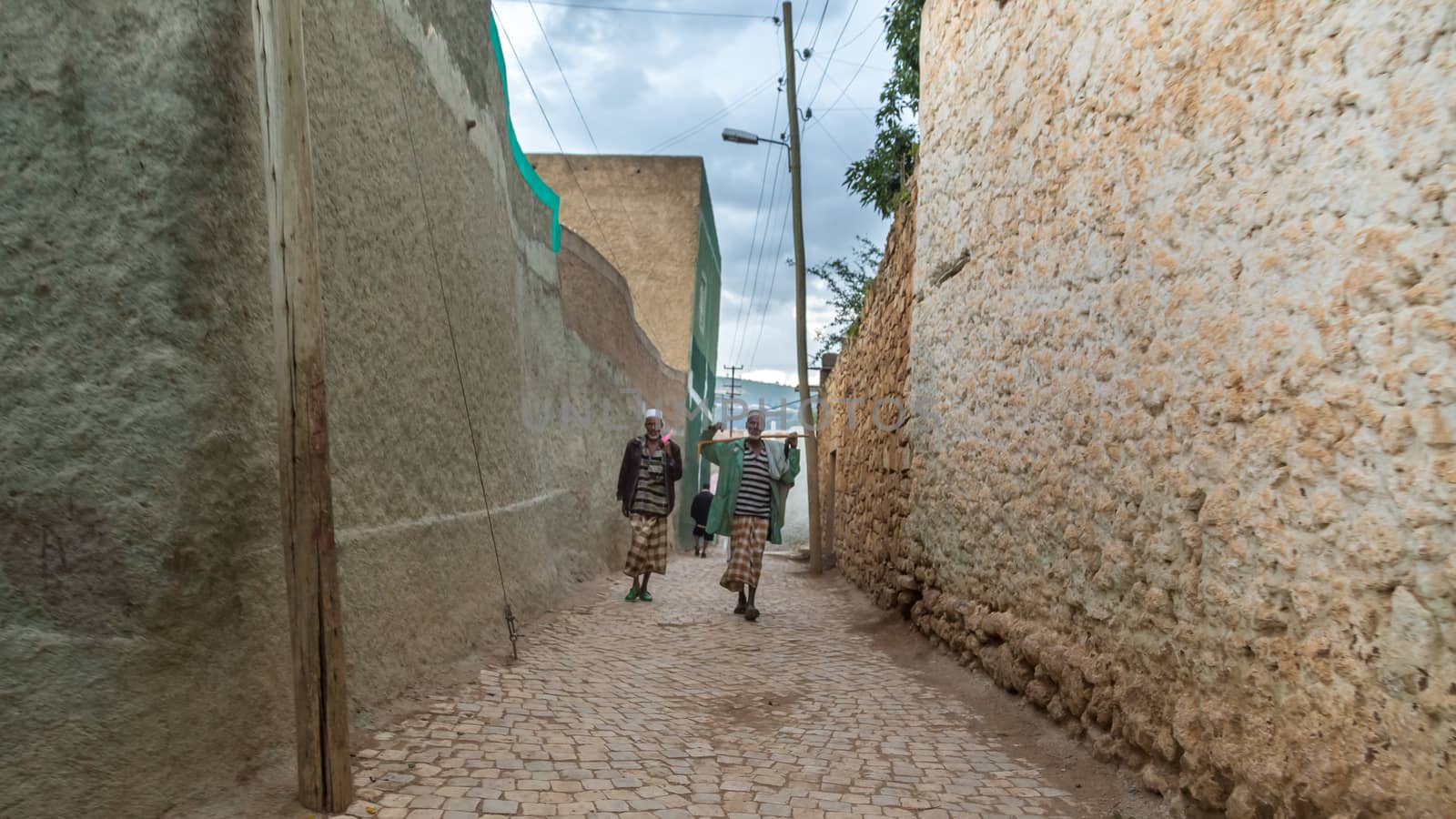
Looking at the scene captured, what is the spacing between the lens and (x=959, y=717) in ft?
14.7

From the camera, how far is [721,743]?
12.9 feet

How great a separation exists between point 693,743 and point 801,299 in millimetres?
8560

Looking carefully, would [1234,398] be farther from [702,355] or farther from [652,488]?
[702,355]

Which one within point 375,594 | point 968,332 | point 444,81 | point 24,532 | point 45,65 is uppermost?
point 444,81

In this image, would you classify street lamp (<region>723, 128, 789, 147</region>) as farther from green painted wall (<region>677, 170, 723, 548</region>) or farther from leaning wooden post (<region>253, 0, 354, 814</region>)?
leaning wooden post (<region>253, 0, 354, 814</region>)

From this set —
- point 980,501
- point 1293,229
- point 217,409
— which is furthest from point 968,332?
point 217,409

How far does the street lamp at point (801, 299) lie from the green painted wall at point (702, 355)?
3400 mm

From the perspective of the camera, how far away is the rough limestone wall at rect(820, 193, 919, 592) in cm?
721

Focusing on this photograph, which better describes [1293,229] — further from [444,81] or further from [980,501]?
[444,81]

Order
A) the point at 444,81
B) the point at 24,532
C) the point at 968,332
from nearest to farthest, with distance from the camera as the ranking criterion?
the point at 24,532 < the point at 444,81 < the point at 968,332

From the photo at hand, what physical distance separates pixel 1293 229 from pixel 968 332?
3008 mm

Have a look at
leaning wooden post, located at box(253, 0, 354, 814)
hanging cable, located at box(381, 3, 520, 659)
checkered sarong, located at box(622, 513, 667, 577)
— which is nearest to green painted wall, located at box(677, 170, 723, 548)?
checkered sarong, located at box(622, 513, 667, 577)

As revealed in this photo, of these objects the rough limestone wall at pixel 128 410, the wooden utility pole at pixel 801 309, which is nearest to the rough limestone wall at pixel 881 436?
the wooden utility pole at pixel 801 309

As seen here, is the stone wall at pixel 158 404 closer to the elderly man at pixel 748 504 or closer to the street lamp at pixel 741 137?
the elderly man at pixel 748 504
